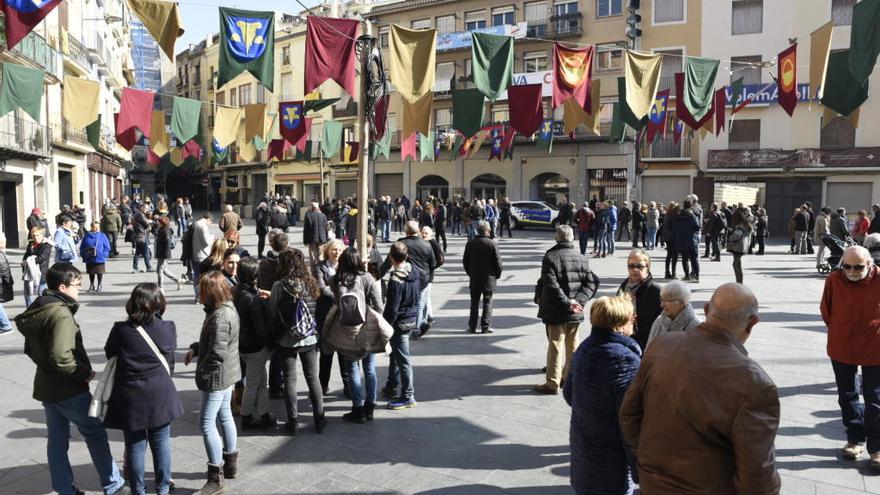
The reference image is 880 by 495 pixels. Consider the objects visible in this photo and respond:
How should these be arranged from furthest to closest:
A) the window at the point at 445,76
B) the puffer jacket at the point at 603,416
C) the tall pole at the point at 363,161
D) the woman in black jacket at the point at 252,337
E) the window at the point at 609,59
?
the window at the point at 445,76
the window at the point at 609,59
the tall pole at the point at 363,161
the woman in black jacket at the point at 252,337
the puffer jacket at the point at 603,416

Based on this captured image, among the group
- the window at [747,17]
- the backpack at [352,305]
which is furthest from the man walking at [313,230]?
the window at [747,17]

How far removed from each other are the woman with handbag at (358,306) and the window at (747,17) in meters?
30.1

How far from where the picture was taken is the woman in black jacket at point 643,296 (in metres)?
4.88

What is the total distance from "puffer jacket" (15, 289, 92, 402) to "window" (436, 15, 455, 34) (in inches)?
1349

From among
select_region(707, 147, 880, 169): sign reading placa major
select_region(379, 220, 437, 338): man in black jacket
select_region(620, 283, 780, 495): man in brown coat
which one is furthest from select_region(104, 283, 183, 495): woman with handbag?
select_region(707, 147, 880, 169): sign reading placa major

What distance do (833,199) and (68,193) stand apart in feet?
111

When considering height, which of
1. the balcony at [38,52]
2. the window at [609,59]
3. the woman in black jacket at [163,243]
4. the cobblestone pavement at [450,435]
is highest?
the window at [609,59]

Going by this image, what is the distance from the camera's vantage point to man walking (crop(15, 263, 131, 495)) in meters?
3.64

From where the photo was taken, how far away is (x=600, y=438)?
3.14 m

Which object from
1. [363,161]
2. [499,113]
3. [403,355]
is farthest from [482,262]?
[499,113]

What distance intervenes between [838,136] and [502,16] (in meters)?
17.6

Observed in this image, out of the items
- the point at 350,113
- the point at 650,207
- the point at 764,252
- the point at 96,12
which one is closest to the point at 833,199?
the point at 764,252

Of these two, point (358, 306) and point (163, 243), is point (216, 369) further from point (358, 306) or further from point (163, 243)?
point (163, 243)

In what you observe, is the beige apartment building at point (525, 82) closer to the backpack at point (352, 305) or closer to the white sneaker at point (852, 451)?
the backpack at point (352, 305)
